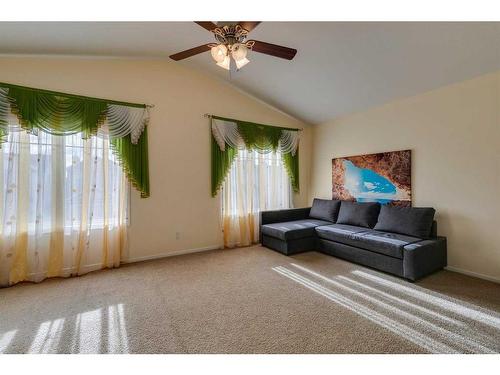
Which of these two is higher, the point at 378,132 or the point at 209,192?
the point at 378,132

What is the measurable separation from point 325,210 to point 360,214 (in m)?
0.70

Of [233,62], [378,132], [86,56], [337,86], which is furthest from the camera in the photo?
[378,132]

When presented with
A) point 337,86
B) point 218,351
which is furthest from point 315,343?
point 337,86

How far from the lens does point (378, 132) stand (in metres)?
3.86

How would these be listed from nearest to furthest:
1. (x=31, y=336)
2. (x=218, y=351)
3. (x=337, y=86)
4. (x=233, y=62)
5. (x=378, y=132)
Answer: (x=218, y=351) < (x=31, y=336) < (x=233, y=62) < (x=337, y=86) < (x=378, y=132)

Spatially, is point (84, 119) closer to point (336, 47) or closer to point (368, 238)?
point (336, 47)

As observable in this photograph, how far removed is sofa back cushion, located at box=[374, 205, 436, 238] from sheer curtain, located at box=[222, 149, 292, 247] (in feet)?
6.44

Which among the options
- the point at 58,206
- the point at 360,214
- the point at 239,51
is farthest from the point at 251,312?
the point at 58,206

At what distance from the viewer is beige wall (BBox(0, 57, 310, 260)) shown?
314 centimetres

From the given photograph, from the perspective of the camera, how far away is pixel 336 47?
2799 millimetres

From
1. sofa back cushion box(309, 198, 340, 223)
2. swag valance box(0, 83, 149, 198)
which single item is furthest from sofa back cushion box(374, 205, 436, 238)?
swag valance box(0, 83, 149, 198)

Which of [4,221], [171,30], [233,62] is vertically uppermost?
[171,30]
